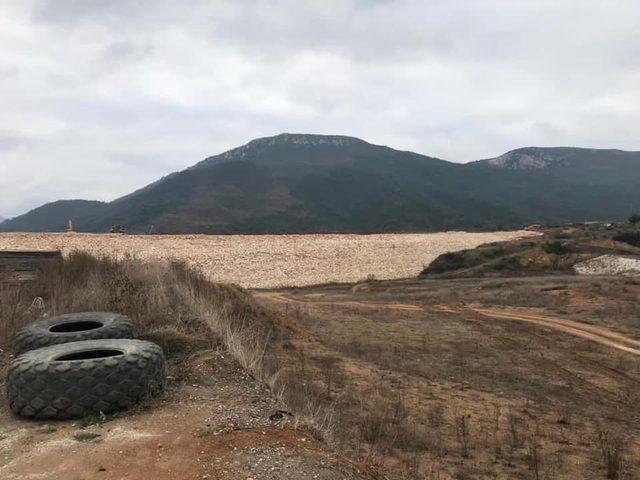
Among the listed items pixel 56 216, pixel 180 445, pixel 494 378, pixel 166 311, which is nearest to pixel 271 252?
pixel 494 378

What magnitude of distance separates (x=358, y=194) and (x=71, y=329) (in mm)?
138163

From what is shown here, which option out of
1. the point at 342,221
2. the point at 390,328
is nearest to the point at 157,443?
the point at 390,328

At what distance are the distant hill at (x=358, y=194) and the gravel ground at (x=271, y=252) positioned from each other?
61.3m

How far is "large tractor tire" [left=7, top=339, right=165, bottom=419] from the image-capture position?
478cm

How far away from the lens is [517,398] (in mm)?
9008

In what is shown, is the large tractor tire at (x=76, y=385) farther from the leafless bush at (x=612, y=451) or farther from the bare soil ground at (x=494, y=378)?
the leafless bush at (x=612, y=451)

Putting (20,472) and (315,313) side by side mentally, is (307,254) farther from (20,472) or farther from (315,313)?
(20,472)

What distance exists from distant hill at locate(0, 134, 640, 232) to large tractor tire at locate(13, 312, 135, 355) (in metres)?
89.3

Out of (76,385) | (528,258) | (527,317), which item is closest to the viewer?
(76,385)

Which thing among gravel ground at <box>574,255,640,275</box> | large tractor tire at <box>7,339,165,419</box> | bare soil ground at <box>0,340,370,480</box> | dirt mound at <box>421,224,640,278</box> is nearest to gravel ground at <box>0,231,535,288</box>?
dirt mound at <box>421,224,640,278</box>

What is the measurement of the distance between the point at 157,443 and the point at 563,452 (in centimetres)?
525

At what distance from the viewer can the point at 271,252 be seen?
34688mm

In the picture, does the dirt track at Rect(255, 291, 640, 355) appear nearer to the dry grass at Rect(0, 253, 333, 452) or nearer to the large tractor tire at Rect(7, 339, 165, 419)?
the dry grass at Rect(0, 253, 333, 452)

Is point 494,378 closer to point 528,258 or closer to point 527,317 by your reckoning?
point 527,317
